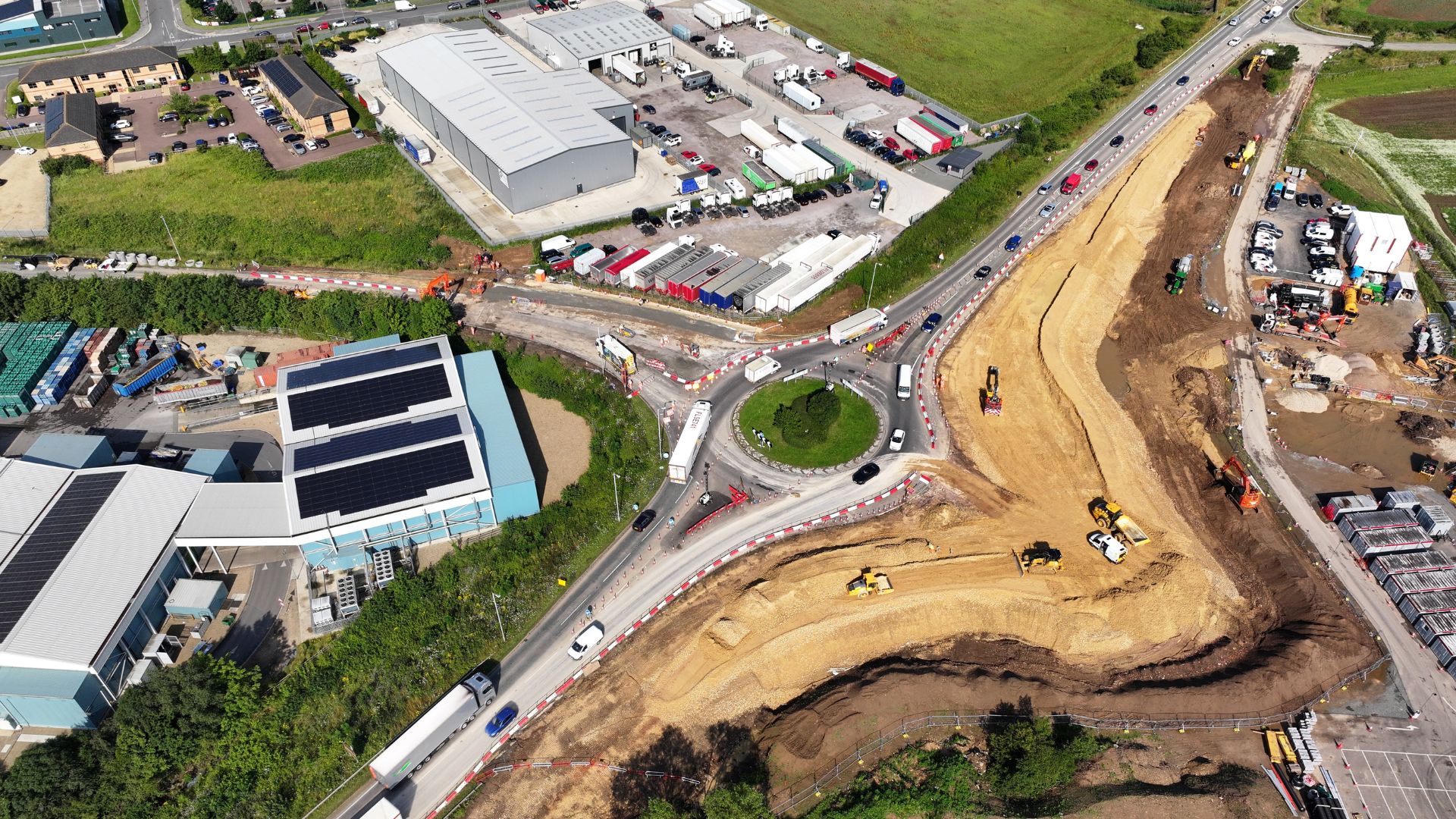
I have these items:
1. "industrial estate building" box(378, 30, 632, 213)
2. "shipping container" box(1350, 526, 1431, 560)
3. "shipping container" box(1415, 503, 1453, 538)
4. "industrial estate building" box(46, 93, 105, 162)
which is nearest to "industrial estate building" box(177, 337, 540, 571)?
"industrial estate building" box(378, 30, 632, 213)

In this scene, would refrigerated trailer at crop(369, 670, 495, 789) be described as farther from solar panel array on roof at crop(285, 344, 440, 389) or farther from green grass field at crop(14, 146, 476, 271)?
green grass field at crop(14, 146, 476, 271)

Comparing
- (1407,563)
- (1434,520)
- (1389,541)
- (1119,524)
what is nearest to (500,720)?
(1119,524)

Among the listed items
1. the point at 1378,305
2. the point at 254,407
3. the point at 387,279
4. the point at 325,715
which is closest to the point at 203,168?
the point at 387,279

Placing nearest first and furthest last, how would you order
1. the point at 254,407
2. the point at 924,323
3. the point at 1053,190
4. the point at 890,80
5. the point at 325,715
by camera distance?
the point at 325,715 < the point at 254,407 < the point at 924,323 < the point at 1053,190 < the point at 890,80

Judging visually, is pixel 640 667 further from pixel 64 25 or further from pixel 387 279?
pixel 64 25

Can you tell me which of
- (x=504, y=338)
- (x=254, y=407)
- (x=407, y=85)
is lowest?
(x=254, y=407)

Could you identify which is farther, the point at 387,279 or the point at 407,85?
the point at 407,85

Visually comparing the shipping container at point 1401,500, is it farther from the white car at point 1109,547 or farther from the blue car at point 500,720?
the blue car at point 500,720
